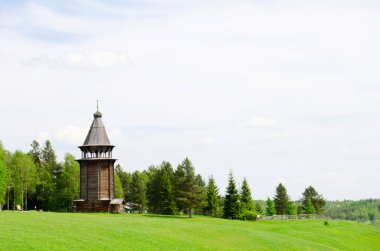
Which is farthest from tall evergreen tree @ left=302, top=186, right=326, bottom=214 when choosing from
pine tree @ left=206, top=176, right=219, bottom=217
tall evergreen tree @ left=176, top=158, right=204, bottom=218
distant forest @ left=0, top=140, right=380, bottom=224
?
tall evergreen tree @ left=176, top=158, right=204, bottom=218

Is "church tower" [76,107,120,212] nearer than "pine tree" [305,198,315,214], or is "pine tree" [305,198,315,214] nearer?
"church tower" [76,107,120,212]

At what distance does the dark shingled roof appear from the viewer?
3460 inches

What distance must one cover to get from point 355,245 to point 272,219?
30693mm

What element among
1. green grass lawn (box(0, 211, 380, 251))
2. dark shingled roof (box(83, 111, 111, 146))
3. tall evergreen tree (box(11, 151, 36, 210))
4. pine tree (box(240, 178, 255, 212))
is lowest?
green grass lawn (box(0, 211, 380, 251))

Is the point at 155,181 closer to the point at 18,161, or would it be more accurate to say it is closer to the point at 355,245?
the point at 18,161

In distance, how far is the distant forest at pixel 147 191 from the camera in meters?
85.2

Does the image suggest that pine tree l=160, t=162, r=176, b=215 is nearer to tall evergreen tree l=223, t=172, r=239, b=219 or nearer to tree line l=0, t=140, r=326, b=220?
tree line l=0, t=140, r=326, b=220

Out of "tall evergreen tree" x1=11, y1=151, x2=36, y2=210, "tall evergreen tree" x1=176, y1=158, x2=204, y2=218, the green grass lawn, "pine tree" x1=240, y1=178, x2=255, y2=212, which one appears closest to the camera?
the green grass lawn

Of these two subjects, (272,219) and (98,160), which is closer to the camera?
(98,160)

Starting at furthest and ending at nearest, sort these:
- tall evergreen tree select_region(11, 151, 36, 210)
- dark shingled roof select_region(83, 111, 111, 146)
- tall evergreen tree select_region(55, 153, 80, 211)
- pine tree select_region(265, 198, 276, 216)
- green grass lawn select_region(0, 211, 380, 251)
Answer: pine tree select_region(265, 198, 276, 216) < tall evergreen tree select_region(55, 153, 80, 211) < tall evergreen tree select_region(11, 151, 36, 210) < dark shingled roof select_region(83, 111, 111, 146) < green grass lawn select_region(0, 211, 380, 251)

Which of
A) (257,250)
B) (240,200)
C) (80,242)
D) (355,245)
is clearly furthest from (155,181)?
(80,242)

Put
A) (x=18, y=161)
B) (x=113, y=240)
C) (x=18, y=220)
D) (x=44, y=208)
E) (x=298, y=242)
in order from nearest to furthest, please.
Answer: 1. (x=113, y=240)
2. (x=18, y=220)
3. (x=298, y=242)
4. (x=18, y=161)
5. (x=44, y=208)

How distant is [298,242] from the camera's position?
57.5 meters

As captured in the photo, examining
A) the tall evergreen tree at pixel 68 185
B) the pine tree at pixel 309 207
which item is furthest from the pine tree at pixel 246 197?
the tall evergreen tree at pixel 68 185
